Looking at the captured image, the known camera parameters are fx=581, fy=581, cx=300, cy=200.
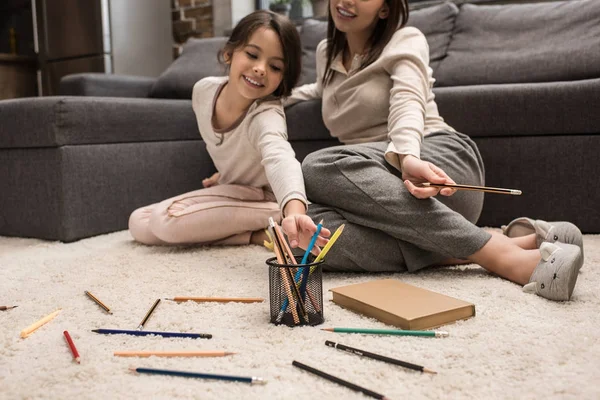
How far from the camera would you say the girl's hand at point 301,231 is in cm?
100

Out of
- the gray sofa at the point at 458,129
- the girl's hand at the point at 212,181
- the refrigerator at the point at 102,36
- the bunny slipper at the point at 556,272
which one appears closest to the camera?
the bunny slipper at the point at 556,272

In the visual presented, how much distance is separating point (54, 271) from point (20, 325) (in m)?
0.39

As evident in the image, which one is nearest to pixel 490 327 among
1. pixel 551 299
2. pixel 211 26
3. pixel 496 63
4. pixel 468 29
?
pixel 551 299

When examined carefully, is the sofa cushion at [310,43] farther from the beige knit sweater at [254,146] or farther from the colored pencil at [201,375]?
the colored pencil at [201,375]

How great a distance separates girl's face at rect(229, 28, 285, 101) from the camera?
1483mm

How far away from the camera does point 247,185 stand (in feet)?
5.56

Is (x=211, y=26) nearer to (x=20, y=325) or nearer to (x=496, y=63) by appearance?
(x=496, y=63)

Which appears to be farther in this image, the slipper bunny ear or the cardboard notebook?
the slipper bunny ear

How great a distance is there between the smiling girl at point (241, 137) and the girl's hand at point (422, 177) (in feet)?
1.05

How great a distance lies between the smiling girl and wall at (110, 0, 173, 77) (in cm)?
182

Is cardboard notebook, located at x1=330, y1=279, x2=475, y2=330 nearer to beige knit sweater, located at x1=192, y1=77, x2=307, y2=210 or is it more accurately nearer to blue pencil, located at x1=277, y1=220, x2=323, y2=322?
blue pencil, located at x1=277, y1=220, x2=323, y2=322

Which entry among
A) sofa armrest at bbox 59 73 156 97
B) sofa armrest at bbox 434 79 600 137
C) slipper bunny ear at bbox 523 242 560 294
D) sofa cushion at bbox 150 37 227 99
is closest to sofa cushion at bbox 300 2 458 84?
sofa cushion at bbox 150 37 227 99

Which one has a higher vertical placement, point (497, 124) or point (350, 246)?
point (497, 124)

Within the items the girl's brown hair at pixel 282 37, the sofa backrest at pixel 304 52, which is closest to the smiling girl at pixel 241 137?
the girl's brown hair at pixel 282 37
